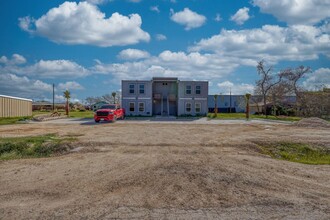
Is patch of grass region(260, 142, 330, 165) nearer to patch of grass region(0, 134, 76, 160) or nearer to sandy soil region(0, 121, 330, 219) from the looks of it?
sandy soil region(0, 121, 330, 219)

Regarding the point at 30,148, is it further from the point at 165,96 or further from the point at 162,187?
the point at 165,96

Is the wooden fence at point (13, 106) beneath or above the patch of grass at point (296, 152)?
above

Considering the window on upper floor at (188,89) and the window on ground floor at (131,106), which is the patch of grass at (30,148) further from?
the window on upper floor at (188,89)

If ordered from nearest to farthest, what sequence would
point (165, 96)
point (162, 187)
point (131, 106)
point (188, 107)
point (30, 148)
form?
point (162, 187) < point (30, 148) < point (131, 106) < point (188, 107) < point (165, 96)

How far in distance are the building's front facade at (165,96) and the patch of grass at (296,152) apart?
1266 inches

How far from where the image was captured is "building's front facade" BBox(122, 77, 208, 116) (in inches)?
1932

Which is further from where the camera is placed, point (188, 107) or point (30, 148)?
point (188, 107)

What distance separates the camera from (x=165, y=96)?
169 ft

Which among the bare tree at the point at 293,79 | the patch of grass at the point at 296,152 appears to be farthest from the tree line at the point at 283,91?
the patch of grass at the point at 296,152

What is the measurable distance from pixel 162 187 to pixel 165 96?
4270 cm

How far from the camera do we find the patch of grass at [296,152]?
15.3 m

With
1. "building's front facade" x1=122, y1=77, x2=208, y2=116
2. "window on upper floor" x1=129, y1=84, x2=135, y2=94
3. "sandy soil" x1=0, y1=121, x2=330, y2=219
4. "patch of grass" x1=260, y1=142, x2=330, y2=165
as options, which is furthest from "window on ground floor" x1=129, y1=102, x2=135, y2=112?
"sandy soil" x1=0, y1=121, x2=330, y2=219

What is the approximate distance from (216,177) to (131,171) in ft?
9.58

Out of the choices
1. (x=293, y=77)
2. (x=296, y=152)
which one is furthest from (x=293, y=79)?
(x=296, y=152)
